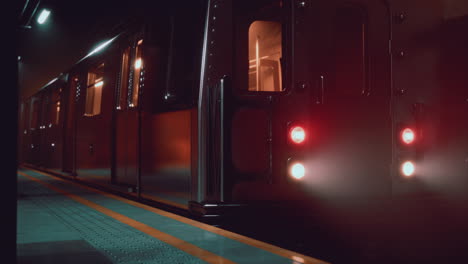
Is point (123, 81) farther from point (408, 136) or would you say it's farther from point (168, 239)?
point (408, 136)

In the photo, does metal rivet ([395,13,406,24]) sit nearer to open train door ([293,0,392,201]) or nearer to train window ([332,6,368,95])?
open train door ([293,0,392,201])

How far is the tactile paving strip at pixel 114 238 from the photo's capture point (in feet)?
12.3

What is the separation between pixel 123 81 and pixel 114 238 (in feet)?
9.85

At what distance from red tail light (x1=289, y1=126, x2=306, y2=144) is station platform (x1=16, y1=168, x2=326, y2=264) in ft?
2.82

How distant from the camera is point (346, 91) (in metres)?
4.66

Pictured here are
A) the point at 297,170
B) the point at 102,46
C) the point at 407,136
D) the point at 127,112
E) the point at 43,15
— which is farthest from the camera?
the point at 43,15

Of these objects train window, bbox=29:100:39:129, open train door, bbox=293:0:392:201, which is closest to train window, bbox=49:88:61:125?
train window, bbox=29:100:39:129

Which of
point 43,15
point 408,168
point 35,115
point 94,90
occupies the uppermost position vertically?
point 43,15

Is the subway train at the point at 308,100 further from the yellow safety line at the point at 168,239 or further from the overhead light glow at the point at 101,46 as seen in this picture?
the overhead light glow at the point at 101,46

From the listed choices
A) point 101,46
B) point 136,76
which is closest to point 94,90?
point 101,46

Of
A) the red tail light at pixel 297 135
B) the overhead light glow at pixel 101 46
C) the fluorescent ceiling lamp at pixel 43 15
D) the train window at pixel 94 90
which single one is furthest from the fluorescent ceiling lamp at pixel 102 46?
the red tail light at pixel 297 135

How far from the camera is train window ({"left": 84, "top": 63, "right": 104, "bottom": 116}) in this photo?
8406 millimetres

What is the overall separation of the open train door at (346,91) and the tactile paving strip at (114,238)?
4.22 feet

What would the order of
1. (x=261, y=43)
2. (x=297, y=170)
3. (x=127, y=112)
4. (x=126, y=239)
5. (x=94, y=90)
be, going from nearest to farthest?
1. (x=297, y=170)
2. (x=126, y=239)
3. (x=261, y=43)
4. (x=127, y=112)
5. (x=94, y=90)
